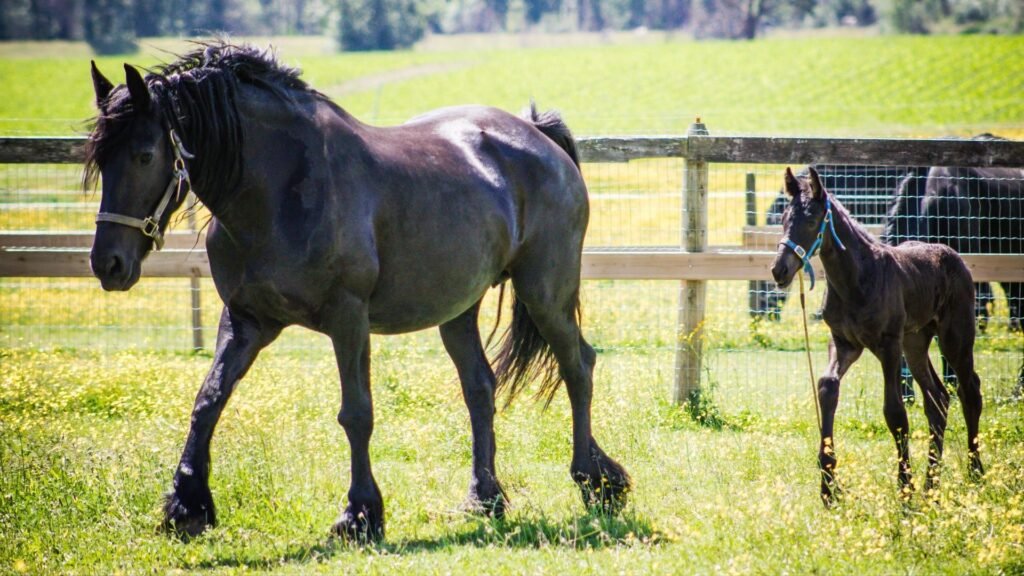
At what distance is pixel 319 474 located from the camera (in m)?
6.20

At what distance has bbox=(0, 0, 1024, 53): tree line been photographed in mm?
82188

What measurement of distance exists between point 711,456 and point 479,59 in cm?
6967

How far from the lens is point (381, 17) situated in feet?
282

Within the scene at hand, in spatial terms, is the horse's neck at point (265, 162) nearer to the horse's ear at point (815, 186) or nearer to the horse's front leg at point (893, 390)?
the horse's ear at point (815, 186)

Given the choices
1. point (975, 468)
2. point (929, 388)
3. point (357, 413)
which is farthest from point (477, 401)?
point (975, 468)

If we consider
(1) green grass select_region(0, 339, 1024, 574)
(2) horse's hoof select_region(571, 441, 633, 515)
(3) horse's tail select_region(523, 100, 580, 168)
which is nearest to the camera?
(1) green grass select_region(0, 339, 1024, 574)

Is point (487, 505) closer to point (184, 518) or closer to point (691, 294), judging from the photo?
point (184, 518)

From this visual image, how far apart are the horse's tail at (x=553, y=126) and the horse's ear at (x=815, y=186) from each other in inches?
62.6

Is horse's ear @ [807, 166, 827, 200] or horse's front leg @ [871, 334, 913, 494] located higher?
horse's ear @ [807, 166, 827, 200]

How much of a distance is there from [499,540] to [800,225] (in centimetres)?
253

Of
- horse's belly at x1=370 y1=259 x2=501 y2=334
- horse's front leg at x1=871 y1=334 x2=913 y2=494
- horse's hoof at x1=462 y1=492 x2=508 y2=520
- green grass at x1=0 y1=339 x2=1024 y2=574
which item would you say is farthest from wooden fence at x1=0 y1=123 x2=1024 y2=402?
horse's hoof at x1=462 y1=492 x2=508 y2=520

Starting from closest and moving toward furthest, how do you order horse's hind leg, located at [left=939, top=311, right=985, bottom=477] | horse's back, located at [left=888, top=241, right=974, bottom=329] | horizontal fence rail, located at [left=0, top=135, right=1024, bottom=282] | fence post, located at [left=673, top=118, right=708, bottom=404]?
horse's back, located at [left=888, top=241, right=974, bottom=329] < horse's hind leg, located at [left=939, top=311, right=985, bottom=477] < horizontal fence rail, located at [left=0, top=135, right=1024, bottom=282] < fence post, located at [left=673, top=118, right=708, bottom=404]

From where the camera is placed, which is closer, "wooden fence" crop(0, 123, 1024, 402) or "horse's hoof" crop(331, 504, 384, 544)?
"horse's hoof" crop(331, 504, 384, 544)

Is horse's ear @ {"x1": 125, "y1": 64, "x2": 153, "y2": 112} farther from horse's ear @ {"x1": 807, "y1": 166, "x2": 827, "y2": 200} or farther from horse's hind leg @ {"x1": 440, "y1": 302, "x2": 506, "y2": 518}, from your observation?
horse's ear @ {"x1": 807, "y1": 166, "x2": 827, "y2": 200}
